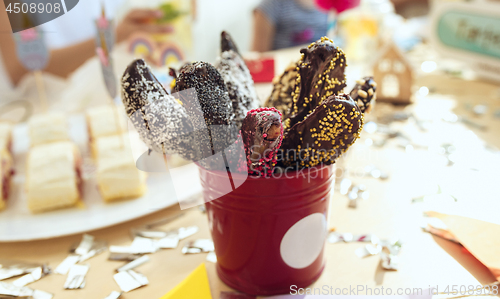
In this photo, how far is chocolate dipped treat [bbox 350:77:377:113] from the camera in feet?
1.25

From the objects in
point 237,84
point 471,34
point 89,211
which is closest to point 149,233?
point 89,211

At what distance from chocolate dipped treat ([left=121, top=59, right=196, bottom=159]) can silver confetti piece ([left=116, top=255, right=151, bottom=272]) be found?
186 millimetres

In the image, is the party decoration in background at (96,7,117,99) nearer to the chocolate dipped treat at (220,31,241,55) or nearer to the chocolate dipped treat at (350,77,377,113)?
the chocolate dipped treat at (220,31,241,55)

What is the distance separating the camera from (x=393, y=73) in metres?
0.91

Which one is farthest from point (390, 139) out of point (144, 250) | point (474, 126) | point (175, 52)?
point (175, 52)

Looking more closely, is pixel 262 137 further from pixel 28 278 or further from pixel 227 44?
pixel 28 278

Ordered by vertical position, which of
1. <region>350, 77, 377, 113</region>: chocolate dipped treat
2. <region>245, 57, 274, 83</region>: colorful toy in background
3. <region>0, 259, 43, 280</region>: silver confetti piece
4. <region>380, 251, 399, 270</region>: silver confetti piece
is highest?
<region>350, 77, 377, 113</region>: chocolate dipped treat

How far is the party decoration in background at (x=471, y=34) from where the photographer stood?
36.3 inches

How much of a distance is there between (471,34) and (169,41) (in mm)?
1046

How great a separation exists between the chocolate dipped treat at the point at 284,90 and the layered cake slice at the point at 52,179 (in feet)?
1.31

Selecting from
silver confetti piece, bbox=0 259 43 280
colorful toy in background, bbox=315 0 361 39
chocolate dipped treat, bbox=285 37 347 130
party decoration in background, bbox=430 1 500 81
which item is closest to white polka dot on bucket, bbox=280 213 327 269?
chocolate dipped treat, bbox=285 37 347 130

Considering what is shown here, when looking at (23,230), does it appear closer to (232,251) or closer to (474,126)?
(232,251)

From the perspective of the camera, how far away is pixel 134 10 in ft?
5.49

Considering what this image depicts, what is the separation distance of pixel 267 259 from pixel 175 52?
3.50 ft
